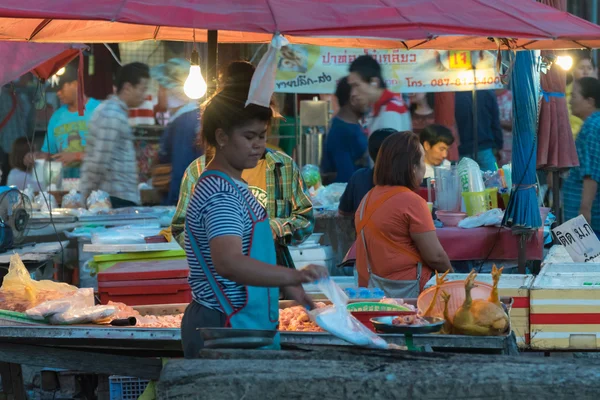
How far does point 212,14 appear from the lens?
3.87 metres

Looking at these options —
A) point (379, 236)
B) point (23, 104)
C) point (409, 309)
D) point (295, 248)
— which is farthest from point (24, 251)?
point (23, 104)

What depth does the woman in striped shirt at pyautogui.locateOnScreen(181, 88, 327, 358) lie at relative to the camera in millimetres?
3203

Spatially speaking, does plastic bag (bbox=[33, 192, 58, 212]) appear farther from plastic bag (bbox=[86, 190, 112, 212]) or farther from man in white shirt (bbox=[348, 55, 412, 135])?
man in white shirt (bbox=[348, 55, 412, 135])

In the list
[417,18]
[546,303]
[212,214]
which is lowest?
[546,303]

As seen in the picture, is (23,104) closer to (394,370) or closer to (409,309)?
(409,309)

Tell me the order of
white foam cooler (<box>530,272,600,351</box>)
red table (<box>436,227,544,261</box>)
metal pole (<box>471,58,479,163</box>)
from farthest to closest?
metal pole (<box>471,58,479,163</box>)
red table (<box>436,227,544,261</box>)
white foam cooler (<box>530,272,600,351</box>)

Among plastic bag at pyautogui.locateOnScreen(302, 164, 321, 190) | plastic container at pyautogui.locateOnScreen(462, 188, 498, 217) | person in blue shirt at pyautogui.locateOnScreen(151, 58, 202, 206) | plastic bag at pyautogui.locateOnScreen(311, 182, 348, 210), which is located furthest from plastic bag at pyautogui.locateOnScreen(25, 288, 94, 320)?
plastic bag at pyautogui.locateOnScreen(302, 164, 321, 190)

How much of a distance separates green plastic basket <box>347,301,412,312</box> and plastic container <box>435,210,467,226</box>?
2.49 metres

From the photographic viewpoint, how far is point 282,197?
534cm

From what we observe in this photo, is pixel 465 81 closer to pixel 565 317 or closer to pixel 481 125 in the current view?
pixel 481 125

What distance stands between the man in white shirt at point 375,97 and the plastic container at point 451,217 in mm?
3610

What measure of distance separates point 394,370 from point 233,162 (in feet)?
3.00

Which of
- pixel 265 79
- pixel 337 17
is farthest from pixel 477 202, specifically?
pixel 265 79

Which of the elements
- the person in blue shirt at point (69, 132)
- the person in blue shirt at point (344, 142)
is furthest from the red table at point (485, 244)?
the person in blue shirt at point (69, 132)
